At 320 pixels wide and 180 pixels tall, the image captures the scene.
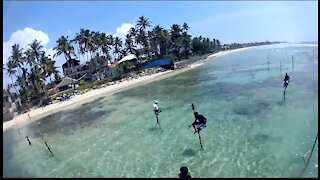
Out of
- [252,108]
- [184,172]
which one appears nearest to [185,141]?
[252,108]

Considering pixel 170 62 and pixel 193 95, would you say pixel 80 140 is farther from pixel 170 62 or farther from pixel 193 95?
A: pixel 170 62

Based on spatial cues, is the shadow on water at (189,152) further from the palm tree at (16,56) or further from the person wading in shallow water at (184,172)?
the palm tree at (16,56)

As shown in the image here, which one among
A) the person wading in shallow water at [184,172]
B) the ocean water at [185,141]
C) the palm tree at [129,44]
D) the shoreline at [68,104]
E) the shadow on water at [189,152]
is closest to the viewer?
the person wading in shallow water at [184,172]

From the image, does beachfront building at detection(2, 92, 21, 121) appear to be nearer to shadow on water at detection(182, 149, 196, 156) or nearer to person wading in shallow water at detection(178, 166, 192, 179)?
shadow on water at detection(182, 149, 196, 156)

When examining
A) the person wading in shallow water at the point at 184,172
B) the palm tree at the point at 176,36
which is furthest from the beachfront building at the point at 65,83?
the person wading in shallow water at the point at 184,172

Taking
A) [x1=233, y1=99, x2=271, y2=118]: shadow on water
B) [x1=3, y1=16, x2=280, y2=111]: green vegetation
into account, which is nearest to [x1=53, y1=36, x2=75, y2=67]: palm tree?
[x1=3, y1=16, x2=280, y2=111]: green vegetation

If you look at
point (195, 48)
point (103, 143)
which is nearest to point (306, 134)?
point (103, 143)

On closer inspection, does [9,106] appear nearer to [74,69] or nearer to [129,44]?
[74,69]
